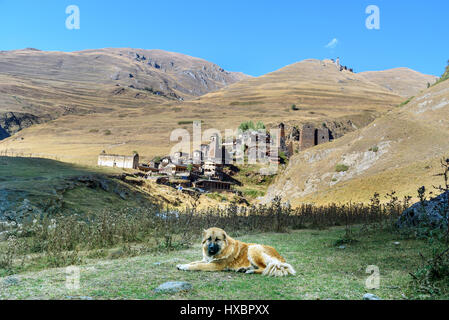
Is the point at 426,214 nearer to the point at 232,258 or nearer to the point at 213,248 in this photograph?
the point at 232,258

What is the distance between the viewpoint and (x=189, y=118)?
13912 centimetres

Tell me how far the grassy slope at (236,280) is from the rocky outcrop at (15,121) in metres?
150

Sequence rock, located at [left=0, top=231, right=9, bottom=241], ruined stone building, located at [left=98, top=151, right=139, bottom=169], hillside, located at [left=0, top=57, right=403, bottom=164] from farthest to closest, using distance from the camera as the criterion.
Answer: hillside, located at [left=0, top=57, right=403, bottom=164], ruined stone building, located at [left=98, top=151, right=139, bottom=169], rock, located at [left=0, top=231, right=9, bottom=241]

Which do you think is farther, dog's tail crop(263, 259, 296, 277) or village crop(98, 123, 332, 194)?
village crop(98, 123, 332, 194)

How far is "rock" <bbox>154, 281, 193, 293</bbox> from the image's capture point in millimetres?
4835

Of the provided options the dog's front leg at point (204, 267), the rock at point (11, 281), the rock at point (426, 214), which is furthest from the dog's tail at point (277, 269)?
the rock at point (426, 214)

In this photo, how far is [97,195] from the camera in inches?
1128

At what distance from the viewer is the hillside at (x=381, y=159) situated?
34219 mm

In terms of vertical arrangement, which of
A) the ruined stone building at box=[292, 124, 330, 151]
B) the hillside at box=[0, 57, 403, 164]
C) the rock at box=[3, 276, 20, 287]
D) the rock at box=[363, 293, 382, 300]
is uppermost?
the hillside at box=[0, 57, 403, 164]

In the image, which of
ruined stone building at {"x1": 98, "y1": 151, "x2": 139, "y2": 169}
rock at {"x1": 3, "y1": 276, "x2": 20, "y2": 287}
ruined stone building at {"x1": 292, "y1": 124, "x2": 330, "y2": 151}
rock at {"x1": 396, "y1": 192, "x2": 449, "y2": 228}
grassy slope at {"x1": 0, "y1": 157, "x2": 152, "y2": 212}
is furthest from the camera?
ruined stone building at {"x1": 292, "y1": 124, "x2": 330, "y2": 151}

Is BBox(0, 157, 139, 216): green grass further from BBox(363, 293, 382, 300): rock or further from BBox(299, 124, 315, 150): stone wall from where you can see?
BBox(299, 124, 315, 150): stone wall

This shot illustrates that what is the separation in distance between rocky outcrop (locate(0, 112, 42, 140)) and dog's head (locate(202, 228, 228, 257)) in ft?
496

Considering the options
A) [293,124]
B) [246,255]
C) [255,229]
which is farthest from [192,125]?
[246,255]

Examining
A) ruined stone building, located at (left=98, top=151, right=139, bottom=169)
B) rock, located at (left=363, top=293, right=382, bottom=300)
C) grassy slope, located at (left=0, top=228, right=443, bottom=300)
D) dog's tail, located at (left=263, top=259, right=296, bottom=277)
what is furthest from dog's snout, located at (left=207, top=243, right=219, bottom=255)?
ruined stone building, located at (left=98, top=151, right=139, bottom=169)
